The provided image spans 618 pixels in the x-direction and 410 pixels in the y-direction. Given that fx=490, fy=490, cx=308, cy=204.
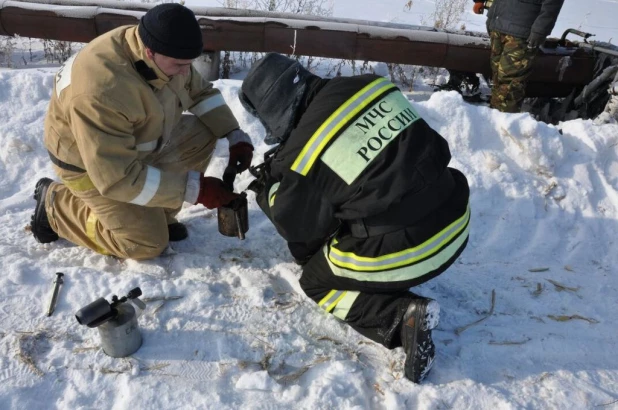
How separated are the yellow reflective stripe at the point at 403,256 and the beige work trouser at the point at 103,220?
1.10 meters

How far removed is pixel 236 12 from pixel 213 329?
4285mm

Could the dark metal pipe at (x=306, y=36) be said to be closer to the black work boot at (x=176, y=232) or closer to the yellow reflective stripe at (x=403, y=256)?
the black work boot at (x=176, y=232)

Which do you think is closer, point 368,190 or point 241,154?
point 368,190

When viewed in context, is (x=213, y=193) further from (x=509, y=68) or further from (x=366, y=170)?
(x=509, y=68)

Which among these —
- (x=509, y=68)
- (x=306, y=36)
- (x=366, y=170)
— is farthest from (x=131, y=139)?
(x=509, y=68)

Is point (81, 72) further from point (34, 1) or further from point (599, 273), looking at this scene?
point (34, 1)

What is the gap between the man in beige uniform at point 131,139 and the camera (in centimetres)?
220

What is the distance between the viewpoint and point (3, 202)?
10.3 feet

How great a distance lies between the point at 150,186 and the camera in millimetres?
2410

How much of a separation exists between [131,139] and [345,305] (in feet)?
4.24

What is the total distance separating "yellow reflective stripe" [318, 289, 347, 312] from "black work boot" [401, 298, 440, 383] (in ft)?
1.18

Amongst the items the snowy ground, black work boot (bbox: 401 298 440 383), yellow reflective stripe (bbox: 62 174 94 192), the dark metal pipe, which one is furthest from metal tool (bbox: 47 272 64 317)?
the dark metal pipe

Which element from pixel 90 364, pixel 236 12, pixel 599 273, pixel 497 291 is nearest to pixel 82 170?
pixel 90 364

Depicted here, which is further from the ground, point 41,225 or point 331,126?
point 331,126
